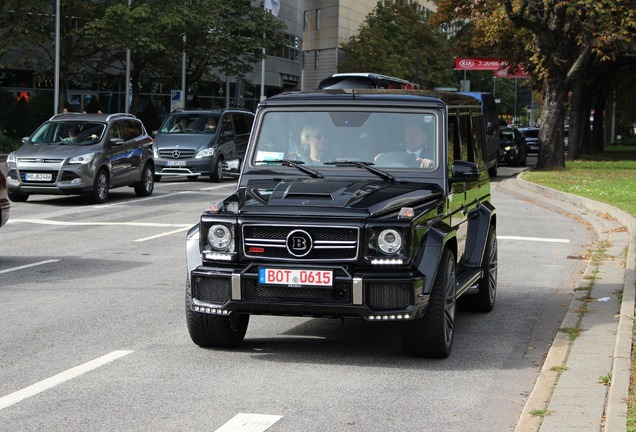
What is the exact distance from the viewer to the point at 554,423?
19.4 feet

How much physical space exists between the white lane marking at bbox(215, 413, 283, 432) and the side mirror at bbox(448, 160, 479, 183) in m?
3.03

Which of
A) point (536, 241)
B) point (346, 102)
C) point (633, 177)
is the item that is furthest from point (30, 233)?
point (633, 177)

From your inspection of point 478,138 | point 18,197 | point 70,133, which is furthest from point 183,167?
point 478,138

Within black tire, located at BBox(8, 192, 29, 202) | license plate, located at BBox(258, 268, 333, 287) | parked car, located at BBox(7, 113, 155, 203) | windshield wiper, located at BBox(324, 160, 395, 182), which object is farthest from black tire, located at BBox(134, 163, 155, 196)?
license plate, located at BBox(258, 268, 333, 287)

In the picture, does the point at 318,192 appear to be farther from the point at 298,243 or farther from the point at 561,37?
the point at 561,37

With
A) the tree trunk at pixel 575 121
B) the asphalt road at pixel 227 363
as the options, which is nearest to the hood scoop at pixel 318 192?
the asphalt road at pixel 227 363

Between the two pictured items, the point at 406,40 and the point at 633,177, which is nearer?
the point at 633,177

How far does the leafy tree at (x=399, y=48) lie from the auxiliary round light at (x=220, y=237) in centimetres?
7667

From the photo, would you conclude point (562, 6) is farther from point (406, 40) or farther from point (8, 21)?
point (406, 40)

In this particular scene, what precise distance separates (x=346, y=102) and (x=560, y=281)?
15.9 ft

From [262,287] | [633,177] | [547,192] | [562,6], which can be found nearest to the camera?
[262,287]

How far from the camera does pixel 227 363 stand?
7.75 m

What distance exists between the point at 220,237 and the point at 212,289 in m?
0.36

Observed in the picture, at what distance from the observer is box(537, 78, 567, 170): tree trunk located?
40531 mm
